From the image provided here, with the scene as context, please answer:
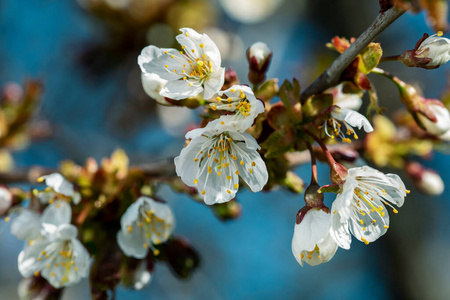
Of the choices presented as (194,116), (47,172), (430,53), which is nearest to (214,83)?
(430,53)

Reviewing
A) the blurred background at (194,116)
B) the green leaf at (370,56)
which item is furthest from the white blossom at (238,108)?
the blurred background at (194,116)

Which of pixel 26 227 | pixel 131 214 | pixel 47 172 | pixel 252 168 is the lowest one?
pixel 47 172

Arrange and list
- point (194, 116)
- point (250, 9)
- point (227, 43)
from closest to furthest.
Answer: point (227, 43) → point (250, 9) → point (194, 116)

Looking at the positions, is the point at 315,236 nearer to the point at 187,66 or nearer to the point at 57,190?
the point at 187,66

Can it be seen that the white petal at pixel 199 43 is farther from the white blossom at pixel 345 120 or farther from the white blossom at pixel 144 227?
the white blossom at pixel 144 227

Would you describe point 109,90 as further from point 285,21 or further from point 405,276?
point 405,276

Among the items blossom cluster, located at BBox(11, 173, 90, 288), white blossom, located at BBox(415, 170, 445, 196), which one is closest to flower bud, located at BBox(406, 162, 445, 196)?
white blossom, located at BBox(415, 170, 445, 196)

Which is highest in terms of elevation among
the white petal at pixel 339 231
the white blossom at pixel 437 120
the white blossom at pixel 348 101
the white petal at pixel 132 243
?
the white blossom at pixel 437 120
